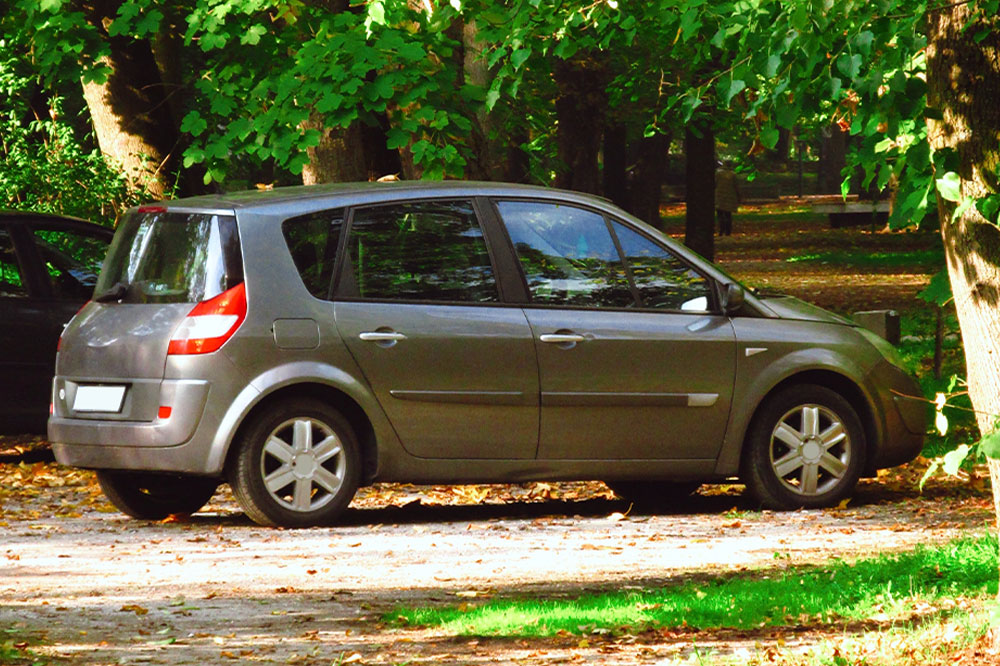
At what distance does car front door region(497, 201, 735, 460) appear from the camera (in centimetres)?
945

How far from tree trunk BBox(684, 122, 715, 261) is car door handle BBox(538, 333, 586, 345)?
19.5 m

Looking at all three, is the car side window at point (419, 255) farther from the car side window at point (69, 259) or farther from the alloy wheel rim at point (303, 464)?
the car side window at point (69, 259)

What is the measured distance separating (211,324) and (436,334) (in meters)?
1.17

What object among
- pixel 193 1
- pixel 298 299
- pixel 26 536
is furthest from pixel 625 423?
pixel 193 1

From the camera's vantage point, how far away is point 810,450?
32.2 feet

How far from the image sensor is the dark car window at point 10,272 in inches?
465

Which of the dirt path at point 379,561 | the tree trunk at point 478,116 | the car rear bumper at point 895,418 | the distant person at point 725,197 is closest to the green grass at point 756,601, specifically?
the dirt path at point 379,561

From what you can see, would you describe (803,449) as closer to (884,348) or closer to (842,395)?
(842,395)

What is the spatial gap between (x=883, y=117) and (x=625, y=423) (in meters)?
3.51

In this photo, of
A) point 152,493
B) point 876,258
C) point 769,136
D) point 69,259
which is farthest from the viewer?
point 876,258

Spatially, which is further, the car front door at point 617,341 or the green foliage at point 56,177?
the green foliage at point 56,177

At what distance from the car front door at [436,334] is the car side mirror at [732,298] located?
1166 mm

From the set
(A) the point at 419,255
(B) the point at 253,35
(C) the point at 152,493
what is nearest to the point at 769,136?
(A) the point at 419,255

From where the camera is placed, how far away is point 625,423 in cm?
958
